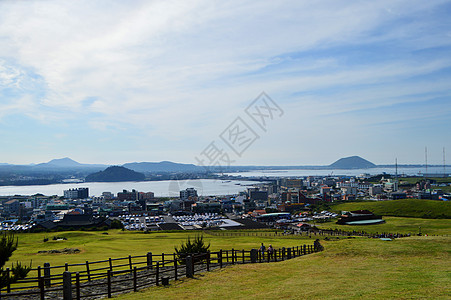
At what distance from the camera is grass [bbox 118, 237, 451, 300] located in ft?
41.7

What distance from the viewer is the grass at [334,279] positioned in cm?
1270

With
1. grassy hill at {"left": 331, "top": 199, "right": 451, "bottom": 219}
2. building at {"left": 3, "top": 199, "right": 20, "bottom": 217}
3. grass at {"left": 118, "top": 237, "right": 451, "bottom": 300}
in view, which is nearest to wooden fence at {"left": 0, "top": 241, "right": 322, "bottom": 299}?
grass at {"left": 118, "top": 237, "right": 451, "bottom": 300}

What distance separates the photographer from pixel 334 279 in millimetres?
15727

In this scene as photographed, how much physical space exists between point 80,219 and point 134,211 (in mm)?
39778

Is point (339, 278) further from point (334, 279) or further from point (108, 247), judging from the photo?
point (108, 247)

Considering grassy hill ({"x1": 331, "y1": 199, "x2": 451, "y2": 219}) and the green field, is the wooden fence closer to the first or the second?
the green field

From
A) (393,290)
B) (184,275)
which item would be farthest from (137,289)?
(393,290)

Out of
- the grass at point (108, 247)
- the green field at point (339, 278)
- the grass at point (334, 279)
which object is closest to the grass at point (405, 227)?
the grass at point (108, 247)

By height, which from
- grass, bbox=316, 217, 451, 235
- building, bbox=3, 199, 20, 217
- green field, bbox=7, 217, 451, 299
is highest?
green field, bbox=7, 217, 451, 299

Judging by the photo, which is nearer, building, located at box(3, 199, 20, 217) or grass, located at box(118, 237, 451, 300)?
grass, located at box(118, 237, 451, 300)

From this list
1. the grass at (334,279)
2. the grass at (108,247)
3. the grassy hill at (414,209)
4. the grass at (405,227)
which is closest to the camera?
the grass at (334,279)

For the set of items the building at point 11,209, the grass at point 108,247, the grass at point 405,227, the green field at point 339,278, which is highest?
the green field at point 339,278

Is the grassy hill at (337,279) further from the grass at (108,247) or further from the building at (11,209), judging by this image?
the building at (11,209)

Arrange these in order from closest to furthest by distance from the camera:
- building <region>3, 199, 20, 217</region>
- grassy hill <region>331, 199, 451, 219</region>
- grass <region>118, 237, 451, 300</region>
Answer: grass <region>118, 237, 451, 300</region>, grassy hill <region>331, 199, 451, 219</region>, building <region>3, 199, 20, 217</region>
